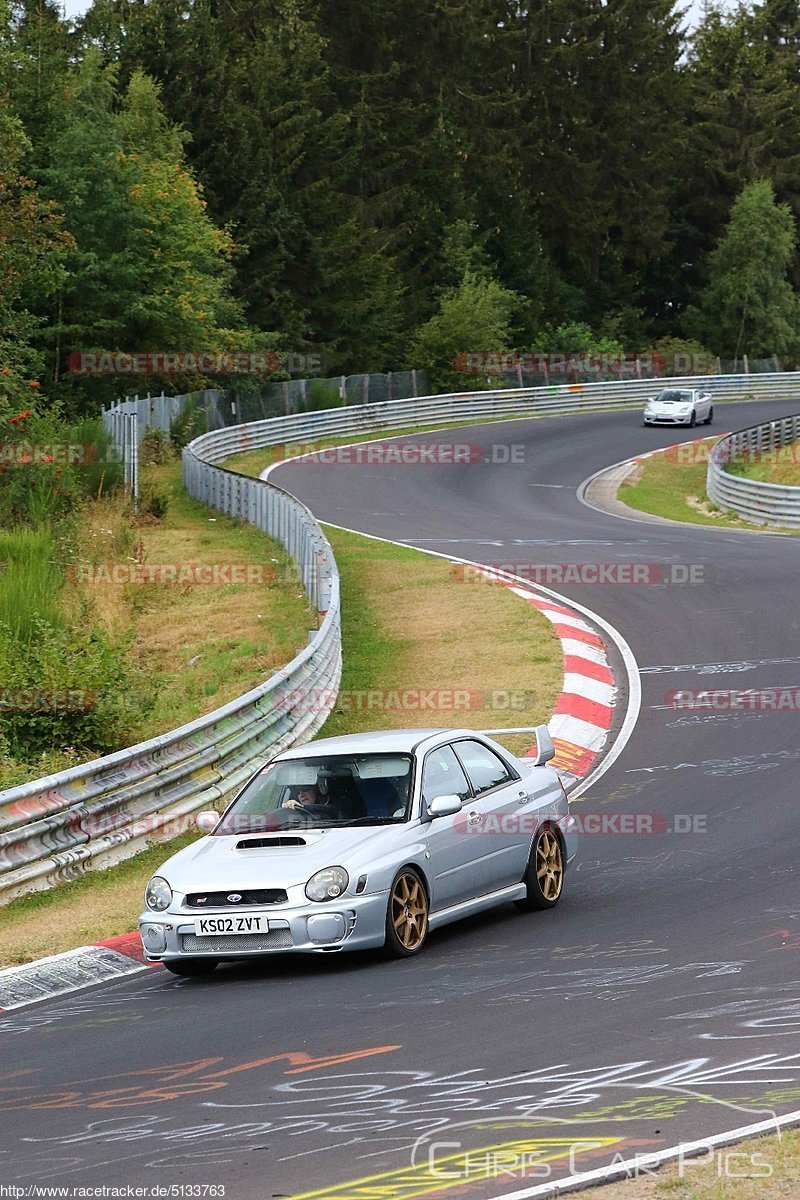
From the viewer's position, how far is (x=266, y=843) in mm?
10055

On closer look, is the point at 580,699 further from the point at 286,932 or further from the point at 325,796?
the point at 286,932

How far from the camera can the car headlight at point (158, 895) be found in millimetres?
9688

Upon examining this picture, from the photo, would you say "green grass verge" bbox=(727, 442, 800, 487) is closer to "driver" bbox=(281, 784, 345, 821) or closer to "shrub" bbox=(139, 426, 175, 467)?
"shrub" bbox=(139, 426, 175, 467)

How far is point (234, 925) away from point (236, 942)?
11 cm

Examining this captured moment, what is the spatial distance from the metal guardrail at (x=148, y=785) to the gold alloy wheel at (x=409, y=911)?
341 cm

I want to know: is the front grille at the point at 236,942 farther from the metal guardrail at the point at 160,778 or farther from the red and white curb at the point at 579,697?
the red and white curb at the point at 579,697

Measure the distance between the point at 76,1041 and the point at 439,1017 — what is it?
1.83 meters

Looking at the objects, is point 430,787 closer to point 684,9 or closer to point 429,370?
point 429,370

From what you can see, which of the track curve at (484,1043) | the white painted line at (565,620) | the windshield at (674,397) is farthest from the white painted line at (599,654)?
the windshield at (674,397)

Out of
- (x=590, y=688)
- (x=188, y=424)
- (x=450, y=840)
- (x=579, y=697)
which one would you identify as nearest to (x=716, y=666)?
(x=590, y=688)

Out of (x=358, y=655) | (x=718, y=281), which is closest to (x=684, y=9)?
(x=718, y=281)

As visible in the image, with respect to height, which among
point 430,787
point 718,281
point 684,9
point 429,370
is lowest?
point 430,787

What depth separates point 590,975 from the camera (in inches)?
356

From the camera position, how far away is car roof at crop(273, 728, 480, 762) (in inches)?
420
